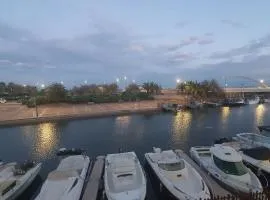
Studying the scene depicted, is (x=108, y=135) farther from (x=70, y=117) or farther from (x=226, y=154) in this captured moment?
(x=226, y=154)

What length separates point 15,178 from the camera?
914 inches

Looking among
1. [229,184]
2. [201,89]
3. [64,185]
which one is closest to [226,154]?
[229,184]

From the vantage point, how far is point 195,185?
19.6m

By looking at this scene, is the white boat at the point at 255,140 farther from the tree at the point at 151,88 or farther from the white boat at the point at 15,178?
the tree at the point at 151,88

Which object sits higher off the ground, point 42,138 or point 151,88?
point 151,88

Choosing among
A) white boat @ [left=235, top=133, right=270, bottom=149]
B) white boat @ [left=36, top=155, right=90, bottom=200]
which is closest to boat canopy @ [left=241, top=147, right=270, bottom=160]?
white boat @ [left=235, top=133, right=270, bottom=149]

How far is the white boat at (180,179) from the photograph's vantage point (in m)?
18.6

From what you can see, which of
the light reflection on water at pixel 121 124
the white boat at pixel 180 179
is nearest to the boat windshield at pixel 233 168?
the white boat at pixel 180 179

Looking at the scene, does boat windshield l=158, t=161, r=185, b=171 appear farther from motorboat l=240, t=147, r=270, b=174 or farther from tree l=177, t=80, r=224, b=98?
tree l=177, t=80, r=224, b=98

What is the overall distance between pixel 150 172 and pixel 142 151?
9134 mm

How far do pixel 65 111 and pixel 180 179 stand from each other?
56.9 meters

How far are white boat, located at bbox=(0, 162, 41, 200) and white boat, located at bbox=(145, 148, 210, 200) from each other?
11.6m

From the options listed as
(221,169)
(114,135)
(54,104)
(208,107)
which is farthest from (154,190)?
(208,107)

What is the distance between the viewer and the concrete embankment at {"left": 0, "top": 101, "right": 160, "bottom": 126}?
62.9 metres
